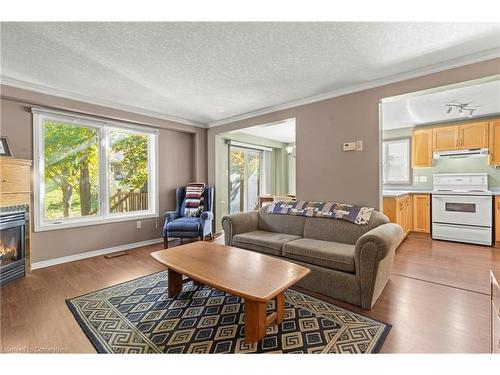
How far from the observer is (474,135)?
4.18 metres

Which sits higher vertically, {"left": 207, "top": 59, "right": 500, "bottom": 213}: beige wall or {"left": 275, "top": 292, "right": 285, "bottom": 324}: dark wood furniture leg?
{"left": 207, "top": 59, "right": 500, "bottom": 213}: beige wall

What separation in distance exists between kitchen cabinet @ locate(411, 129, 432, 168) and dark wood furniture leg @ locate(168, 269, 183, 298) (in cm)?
500

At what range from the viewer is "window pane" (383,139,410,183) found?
5.16 meters

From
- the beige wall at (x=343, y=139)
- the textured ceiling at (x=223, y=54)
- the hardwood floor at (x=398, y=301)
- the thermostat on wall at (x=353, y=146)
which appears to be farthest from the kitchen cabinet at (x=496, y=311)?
the thermostat on wall at (x=353, y=146)

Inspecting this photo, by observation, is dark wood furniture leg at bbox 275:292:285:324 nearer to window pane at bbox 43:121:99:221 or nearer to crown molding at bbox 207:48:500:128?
crown molding at bbox 207:48:500:128

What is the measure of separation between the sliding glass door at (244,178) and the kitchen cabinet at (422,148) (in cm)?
345

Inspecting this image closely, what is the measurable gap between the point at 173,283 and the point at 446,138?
5285 mm

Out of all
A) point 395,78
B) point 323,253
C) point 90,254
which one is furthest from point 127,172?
point 395,78

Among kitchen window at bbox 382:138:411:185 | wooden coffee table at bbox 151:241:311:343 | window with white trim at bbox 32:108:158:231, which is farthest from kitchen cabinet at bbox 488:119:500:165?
window with white trim at bbox 32:108:158:231

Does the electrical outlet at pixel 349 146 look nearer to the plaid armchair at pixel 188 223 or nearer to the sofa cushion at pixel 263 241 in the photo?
the sofa cushion at pixel 263 241

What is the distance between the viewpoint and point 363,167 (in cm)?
290

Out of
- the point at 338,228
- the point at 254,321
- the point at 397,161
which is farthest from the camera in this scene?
the point at 397,161

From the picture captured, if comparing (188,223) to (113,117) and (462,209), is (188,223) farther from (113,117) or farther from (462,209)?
(462,209)

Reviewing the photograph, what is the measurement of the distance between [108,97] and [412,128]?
5607 millimetres
